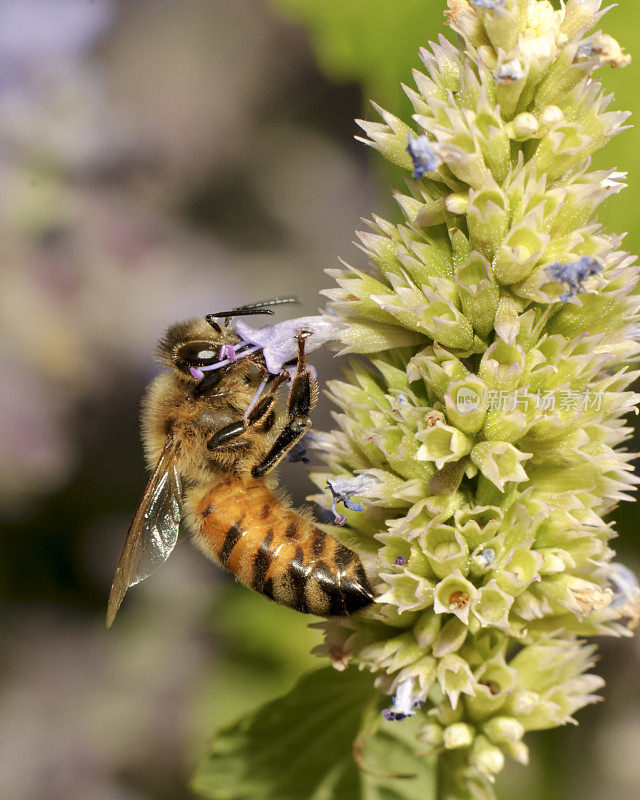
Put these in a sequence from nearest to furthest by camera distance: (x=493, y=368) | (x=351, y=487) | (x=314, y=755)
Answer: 1. (x=493, y=368)
2. (x=351, y=487)
3. (x=314, y=755)

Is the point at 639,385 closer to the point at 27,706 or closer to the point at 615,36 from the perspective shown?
the point at 615,36

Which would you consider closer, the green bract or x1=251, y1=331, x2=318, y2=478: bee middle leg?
the green bract

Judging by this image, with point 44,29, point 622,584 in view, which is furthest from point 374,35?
point 44,29

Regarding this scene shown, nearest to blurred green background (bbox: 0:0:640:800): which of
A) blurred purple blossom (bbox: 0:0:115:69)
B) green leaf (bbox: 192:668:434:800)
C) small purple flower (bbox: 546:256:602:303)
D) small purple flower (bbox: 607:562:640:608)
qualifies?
blurred purple blossom (bbox: 0:0:115:69)

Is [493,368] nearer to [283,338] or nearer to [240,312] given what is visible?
[283,338]

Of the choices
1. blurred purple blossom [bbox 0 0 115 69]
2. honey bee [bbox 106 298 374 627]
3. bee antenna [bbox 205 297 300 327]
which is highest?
blurred purple blossom [bbox 0 0 115 69]

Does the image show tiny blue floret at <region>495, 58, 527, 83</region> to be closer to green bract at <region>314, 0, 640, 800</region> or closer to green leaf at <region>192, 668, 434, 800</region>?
green bract at <region>314, 0, 640, 800</region>
